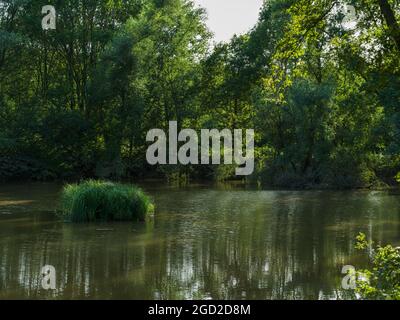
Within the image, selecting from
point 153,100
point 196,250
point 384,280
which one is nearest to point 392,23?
point 384,280

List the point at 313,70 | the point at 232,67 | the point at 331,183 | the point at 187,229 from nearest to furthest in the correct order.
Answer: the point at 187,229 → the point at 331,183 → the point at 313,70 → the point at 232,67

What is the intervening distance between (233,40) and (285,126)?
1539cm

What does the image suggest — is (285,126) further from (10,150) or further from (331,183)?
(10,150)

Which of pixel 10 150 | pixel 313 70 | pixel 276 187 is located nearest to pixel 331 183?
pixel 276 187

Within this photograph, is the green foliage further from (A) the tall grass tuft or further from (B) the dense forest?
(B) the dense forest

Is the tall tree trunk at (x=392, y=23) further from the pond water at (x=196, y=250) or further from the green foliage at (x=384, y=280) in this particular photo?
the pond water at (x=196, y=250)

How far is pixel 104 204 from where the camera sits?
18609mm

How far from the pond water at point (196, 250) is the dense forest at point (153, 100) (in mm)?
10418

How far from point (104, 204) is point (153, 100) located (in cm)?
2699

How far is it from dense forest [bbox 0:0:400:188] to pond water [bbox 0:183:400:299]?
10418mm

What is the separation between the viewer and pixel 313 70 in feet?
132

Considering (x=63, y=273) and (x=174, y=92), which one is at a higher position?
(x=174, y=92)

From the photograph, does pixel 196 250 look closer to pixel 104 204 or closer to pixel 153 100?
pixel 104 204

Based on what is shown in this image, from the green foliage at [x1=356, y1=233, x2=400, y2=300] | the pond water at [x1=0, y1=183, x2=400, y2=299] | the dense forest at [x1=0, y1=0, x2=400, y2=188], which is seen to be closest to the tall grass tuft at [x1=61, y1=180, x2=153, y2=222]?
the pond water at [x1=0, y1=183, x2=400, y2=299]
